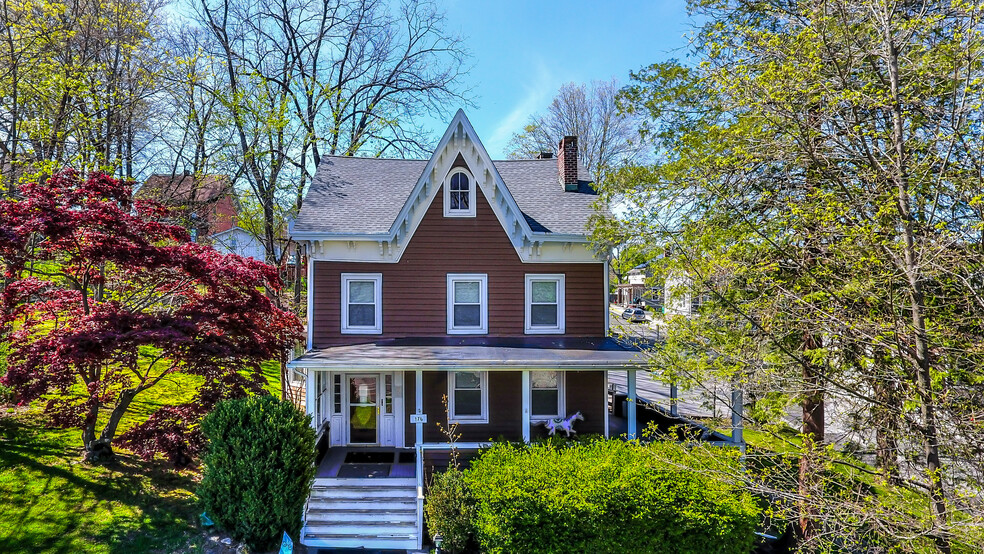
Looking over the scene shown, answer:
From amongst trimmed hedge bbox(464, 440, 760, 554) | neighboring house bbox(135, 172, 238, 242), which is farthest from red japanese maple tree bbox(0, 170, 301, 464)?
neighboring house bbox(135, 172, 238, 242)

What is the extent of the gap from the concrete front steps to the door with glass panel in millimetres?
2254

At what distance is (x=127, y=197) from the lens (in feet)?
30.7

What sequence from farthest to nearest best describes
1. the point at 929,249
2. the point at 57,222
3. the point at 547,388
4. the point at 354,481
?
the point at 547,388 → the point at 354,481 → the point at 57,222 → the point at 929,249

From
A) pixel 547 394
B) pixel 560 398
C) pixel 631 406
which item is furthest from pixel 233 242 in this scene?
pixel 631 406

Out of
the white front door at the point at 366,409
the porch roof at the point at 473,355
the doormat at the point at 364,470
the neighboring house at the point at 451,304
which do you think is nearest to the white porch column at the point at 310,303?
the neighboring house at the point at 451,304

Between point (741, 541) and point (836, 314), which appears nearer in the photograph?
point (836, 314)

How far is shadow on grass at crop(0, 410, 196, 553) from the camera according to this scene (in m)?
7.52

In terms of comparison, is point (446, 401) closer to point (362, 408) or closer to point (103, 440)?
point (362, 408)

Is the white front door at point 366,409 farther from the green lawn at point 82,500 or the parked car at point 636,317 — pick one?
the parked car at point 636,317

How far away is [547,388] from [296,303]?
43.9ft

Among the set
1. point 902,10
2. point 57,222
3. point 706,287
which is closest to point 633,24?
point 902,10

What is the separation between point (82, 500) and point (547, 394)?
9929 mm

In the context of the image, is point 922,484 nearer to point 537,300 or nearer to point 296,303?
point 537,300

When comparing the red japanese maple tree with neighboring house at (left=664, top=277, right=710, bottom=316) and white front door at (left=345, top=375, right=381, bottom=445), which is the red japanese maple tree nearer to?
white front door at (left=345, top=375, right=381, bottom=445)
